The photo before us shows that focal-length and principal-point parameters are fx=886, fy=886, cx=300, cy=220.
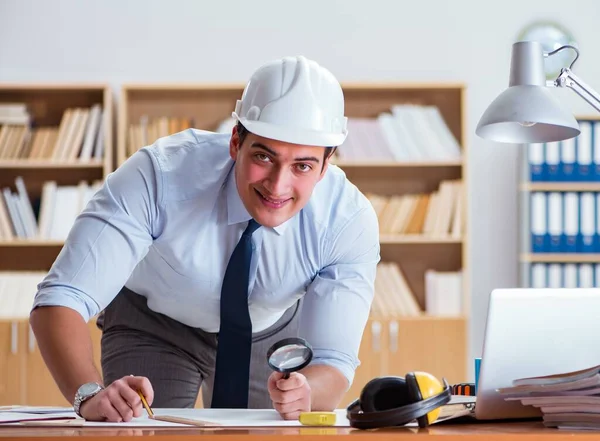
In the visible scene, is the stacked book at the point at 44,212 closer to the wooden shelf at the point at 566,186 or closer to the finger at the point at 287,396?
the wooden shelf at the point at 566,186

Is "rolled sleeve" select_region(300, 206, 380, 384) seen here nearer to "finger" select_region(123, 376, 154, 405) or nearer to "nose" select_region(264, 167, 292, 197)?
"nose" select_region(264, 167, 292, 197)

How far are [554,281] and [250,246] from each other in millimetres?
2896

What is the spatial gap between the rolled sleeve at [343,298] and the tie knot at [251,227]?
193 millimetres

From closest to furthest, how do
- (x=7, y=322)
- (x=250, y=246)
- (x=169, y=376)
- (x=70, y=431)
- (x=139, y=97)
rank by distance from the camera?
(x=70, y=431) → (x=250, y=246) → (x=169, y=376) → (x=7, y=322) → (x=139, y=97)

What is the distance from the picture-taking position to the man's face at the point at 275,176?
183 cm

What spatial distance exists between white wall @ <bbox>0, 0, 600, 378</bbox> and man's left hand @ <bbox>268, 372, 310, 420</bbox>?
3.41m

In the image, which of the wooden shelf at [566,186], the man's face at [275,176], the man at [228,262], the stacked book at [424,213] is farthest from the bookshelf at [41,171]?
the man's face at [275,176]

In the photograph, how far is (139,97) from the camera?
15.9 ft

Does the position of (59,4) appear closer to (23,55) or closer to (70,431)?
(23,55)

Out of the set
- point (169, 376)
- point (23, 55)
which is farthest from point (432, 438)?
point (23, 55)

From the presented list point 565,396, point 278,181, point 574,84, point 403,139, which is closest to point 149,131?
point 403,139

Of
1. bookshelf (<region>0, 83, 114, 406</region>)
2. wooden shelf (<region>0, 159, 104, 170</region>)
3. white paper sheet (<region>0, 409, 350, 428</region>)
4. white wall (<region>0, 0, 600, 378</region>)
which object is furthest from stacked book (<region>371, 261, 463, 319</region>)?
white paper sheet (<region>0, 409, 350, 428</region>)

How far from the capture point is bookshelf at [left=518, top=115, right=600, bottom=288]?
14.8 ft

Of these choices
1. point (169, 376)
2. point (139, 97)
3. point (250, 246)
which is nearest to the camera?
point (250, 246)
